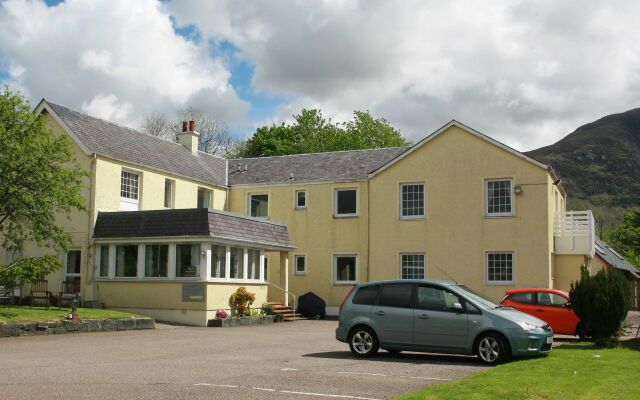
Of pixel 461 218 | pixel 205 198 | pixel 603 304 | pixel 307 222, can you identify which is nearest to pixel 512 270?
pixel 461 218

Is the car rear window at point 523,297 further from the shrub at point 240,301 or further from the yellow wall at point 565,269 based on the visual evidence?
the shrub at point 240,301

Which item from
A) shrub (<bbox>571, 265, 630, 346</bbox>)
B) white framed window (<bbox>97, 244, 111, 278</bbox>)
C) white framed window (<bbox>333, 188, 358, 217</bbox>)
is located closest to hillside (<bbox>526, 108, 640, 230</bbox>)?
white framed window (<bbox>333, 188, 358, 217</bbox>)

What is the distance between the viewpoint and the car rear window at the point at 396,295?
14.9m

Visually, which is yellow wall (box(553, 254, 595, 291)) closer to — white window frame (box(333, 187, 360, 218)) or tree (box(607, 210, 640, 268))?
white window frame (box(333, 187, 360, 218))

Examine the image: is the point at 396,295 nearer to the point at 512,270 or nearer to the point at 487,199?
the point at 512,270

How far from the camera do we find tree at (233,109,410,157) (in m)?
61.1

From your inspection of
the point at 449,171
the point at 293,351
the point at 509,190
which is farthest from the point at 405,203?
the point at 293,351

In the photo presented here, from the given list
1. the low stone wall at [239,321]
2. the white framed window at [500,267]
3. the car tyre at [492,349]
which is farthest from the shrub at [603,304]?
the white framed window at [500,267]

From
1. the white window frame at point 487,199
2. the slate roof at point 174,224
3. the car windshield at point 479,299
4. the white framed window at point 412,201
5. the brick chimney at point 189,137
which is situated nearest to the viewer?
the car windshield at point 479,299

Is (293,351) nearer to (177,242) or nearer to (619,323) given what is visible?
(619,323)

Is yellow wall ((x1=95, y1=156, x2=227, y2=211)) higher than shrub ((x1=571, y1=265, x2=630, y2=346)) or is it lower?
higher

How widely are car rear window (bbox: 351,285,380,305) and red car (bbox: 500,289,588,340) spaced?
7224 millimetres

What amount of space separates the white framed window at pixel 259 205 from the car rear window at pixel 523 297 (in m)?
17.5

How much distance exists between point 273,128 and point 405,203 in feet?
102
